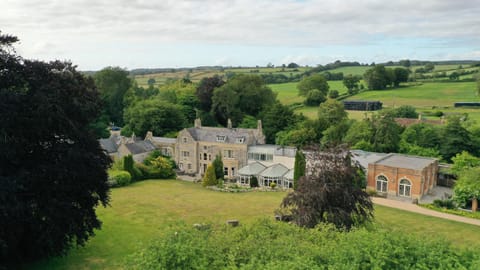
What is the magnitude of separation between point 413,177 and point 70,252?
2951 centimetres

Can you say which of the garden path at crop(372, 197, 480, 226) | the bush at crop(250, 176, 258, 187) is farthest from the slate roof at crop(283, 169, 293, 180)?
the garden path at crop(372, 197, 480, 226)

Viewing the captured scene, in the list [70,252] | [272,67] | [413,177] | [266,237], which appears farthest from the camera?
[272,67]

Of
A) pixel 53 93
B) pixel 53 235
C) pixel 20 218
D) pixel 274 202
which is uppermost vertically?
pixel 53 93

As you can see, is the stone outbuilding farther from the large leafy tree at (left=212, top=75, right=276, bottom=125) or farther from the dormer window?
the large leafy tree at (left=212, top=75, right=276, bottom=125)

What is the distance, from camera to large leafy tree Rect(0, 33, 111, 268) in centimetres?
1748

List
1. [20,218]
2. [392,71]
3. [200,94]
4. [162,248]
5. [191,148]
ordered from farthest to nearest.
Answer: [392,71] < [200,94] < [191,148] < [20,218] < [162,248]

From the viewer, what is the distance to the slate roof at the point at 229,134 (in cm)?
4788

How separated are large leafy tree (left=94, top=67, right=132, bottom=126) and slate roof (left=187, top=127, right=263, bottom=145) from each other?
30752 millimetres

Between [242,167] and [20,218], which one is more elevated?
[20,218]

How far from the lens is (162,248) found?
43.5 ft

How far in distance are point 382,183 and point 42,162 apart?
1202 inches

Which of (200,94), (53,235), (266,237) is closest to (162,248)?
(266,237)

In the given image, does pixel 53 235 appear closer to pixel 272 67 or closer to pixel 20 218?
pixel 20 218

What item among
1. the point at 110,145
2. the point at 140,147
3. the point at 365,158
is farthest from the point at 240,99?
the point at 365,158
